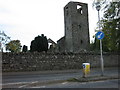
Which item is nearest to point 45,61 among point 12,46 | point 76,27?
point 76,27

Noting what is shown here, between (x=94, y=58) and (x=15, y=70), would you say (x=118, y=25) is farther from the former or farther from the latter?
(x=15, y=70)

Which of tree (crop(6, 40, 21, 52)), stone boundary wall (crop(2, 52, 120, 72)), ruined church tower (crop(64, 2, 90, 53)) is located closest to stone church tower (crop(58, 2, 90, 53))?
ruined church tower (crop(64, 2, 90, 53))

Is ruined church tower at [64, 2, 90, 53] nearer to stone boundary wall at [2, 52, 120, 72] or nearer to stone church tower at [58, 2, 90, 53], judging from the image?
stone church tower at [58, 2, 90, 53]

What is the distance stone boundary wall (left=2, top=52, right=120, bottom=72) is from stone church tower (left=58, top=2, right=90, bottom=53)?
522 inches

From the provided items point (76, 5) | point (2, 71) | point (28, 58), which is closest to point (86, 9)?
point (76, 5)

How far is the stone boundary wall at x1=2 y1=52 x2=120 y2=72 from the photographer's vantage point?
16.6m

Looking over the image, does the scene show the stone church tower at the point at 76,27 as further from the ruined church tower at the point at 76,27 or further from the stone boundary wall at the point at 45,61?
the stone boundary wall at the point at 45,61

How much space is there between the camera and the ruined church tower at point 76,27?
35.1 metres

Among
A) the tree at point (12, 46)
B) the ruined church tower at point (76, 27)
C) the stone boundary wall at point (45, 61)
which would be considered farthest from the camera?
the tree at point (12, 46)

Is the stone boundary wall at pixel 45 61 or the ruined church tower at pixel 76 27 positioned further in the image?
the ruined church tower at pixel 76 27

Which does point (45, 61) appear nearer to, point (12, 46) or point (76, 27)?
point (76, 27)

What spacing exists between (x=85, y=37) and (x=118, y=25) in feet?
66.3

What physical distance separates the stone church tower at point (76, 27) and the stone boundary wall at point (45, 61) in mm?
13265

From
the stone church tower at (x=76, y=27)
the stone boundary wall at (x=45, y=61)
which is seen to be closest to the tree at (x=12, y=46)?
the stone church tower at (x=76, y=27)
